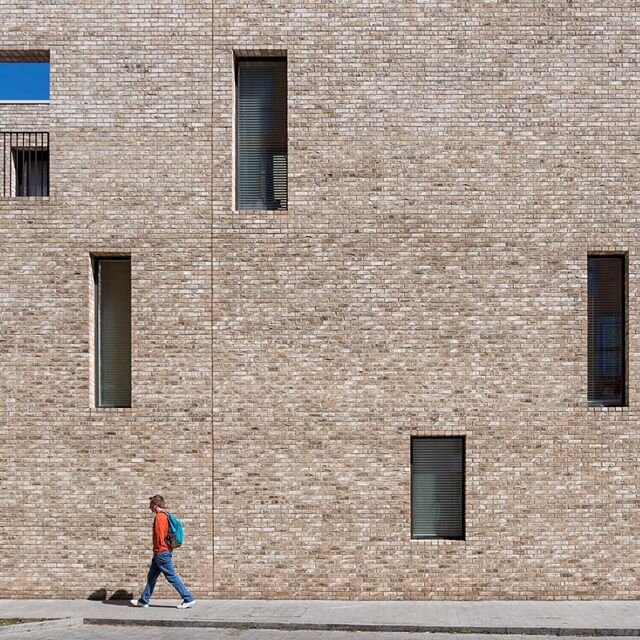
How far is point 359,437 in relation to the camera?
13070 mm

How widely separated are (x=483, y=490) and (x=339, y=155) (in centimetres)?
594

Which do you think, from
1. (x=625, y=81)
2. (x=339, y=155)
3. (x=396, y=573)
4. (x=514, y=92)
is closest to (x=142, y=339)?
(x=339, y=155)

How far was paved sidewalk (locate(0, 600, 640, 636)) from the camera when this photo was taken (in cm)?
1117

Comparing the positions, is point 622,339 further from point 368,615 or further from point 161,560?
point 161,560

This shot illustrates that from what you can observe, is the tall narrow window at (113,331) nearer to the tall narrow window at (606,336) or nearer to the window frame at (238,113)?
the window frame at (238,113)

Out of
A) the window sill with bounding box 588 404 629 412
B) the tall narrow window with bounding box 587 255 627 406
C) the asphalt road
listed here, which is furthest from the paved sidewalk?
the tall narrow window with bounding box 587 255 627 406

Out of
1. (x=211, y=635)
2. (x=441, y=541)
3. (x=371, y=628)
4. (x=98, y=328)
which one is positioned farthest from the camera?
(x=98, y=328)

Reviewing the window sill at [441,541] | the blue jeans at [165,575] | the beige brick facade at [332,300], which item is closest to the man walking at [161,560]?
the blue jeans at [165,575]

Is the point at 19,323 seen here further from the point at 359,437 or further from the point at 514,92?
the point at 514,92

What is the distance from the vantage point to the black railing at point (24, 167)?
549 inches

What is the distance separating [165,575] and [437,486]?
452cm

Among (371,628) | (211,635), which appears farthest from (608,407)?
(211,635)

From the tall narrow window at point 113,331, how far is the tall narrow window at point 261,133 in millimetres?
2388

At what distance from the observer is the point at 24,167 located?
573 inches
